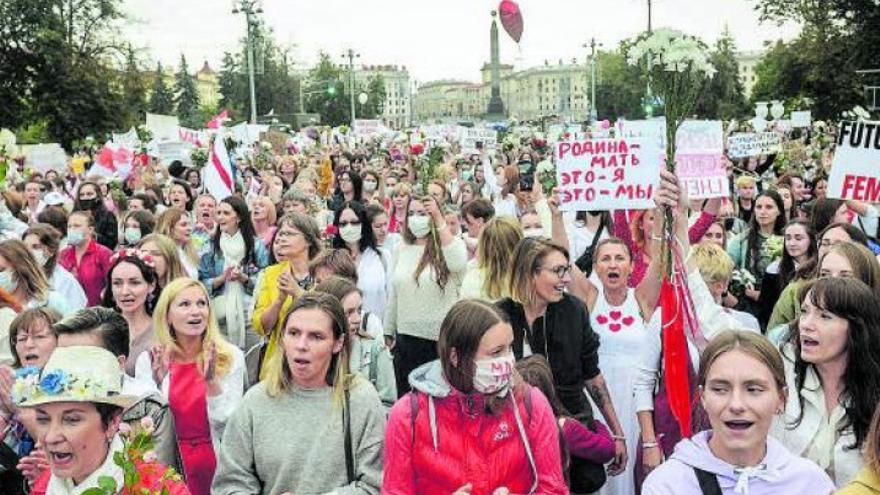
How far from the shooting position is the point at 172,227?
7598 mm

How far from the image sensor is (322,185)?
53.3 feet

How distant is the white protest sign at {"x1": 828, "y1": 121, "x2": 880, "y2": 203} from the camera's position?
6973mm

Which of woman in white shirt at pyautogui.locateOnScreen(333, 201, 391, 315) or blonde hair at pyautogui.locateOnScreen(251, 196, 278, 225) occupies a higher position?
blonde hair at pyautogui.locateOnScreen(251, 196, 278, 225)

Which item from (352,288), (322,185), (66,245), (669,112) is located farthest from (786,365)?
(322,185)

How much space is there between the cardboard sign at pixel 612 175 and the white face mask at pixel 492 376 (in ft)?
10.7

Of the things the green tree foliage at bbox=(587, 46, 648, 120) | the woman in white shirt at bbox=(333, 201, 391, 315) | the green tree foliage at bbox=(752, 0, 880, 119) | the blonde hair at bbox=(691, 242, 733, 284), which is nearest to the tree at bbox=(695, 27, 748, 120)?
the green tree foliage at bbox=(587, 46, 648, 120)

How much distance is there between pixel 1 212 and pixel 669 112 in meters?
7.29

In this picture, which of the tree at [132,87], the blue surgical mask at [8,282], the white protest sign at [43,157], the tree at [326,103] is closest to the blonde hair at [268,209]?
the blue surgical mask at [8,282]

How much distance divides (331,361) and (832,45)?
130 feet

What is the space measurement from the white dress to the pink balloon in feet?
68.9

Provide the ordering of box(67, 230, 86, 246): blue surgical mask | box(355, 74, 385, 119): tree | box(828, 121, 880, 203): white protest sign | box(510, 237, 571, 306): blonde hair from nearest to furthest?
box(510, 237, 571, 306): blonde hair
box(828, 121, 880, 203): white protest sign
box(67, 230, 86, 246): blue surgical mask
box(355, 74, 385, 119): tree

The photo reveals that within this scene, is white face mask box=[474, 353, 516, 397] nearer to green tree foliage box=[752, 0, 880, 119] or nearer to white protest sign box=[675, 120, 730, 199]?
white protest sign box=[675, 120, 730, 199]

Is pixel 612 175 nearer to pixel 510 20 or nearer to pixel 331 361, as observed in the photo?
pixel 331 361

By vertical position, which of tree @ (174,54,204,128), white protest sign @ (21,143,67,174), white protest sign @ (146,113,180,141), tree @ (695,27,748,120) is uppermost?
tree @ (174,54,204,128)
